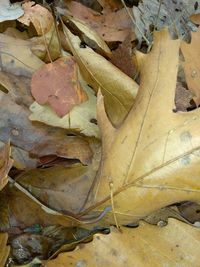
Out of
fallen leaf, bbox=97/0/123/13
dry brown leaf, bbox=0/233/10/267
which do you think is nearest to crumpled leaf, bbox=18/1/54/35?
fallen leaf, bbox=97/0/123/13

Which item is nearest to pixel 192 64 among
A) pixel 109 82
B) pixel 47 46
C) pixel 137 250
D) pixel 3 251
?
pixel 109 82

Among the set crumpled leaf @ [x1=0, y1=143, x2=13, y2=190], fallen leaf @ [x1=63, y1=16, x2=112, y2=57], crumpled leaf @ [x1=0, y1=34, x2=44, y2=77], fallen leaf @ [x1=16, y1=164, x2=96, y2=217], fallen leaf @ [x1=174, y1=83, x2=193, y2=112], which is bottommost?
fallen leaf @ [x1=16, y1=164, x2=96, y2=217]

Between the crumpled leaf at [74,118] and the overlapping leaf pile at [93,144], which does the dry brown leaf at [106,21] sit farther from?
the crumpled leaf at [74,118]

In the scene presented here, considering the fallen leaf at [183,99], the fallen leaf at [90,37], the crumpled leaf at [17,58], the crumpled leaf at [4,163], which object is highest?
the fallen leaf at [183,99]

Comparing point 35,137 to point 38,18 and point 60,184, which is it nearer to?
point 60,184

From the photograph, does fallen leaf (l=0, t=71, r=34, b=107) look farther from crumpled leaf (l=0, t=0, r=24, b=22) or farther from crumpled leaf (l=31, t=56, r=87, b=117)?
crumpled leaf (l=0, t=0, r=24, b=22)

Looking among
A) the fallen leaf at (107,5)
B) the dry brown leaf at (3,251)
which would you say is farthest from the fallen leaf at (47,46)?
the dry brown leaf at (3,251)

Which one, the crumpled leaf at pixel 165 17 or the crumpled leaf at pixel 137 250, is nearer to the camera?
the crumpled leaf at pixel 137 250
